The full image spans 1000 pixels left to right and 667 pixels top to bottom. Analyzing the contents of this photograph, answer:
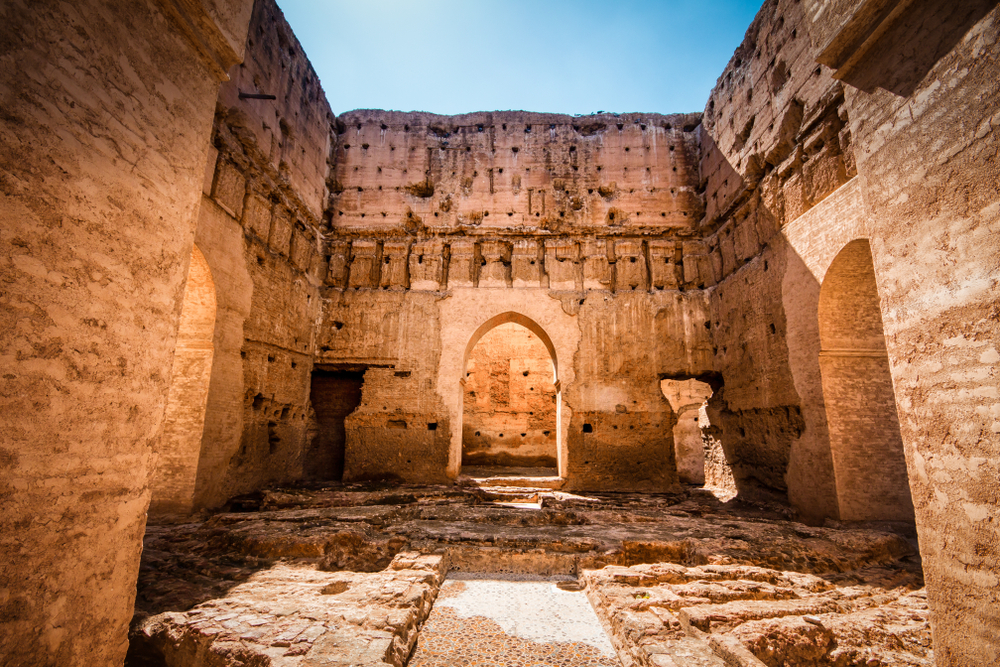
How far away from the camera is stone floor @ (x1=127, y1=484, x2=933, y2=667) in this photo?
2668mm

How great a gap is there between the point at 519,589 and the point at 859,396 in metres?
4.89

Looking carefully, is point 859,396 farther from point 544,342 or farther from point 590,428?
point 544,342

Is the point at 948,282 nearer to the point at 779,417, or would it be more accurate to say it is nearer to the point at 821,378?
the point at 821,378

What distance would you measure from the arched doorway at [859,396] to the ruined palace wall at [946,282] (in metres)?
3.59

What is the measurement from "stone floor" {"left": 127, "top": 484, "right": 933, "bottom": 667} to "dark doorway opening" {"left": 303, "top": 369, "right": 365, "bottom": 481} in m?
3.33

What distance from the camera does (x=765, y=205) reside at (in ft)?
23.2

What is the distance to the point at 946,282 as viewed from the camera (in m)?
2.12

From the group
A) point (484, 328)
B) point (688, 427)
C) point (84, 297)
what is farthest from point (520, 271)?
point (84, 297)

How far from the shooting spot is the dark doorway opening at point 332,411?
9148mm

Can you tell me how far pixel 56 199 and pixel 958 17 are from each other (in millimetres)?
3962

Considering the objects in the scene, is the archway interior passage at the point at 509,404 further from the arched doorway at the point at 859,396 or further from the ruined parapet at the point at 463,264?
the arched doorway at the point at 859,396

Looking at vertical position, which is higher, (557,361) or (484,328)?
(484,328)

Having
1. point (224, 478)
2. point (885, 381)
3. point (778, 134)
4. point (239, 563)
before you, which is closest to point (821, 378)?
point (885, 381)

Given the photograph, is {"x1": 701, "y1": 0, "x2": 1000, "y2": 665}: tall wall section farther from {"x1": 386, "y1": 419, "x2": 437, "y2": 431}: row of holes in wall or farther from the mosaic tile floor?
{"x1": 386, "y1": 419, "x2": 437, "y2": 431}: row of holes in wall
